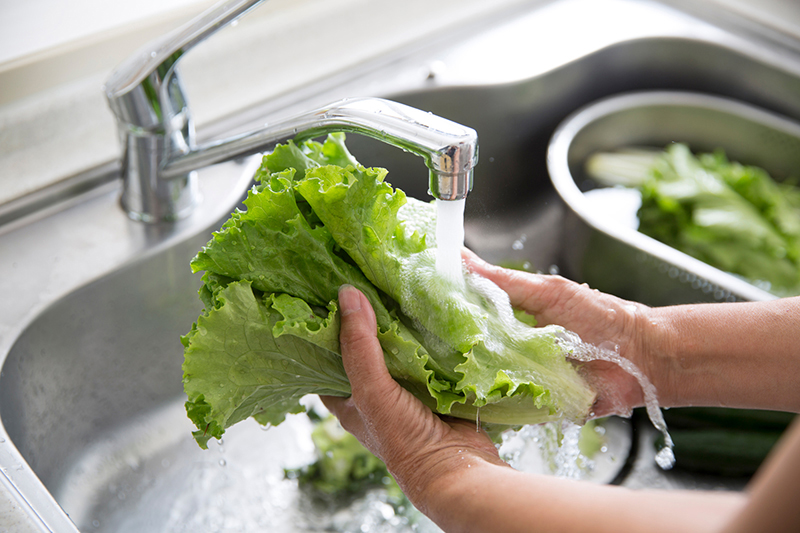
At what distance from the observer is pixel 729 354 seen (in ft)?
3.12

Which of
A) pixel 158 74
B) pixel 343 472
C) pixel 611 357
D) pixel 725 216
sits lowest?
pixel 343 472

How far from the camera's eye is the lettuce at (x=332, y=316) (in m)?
0.76

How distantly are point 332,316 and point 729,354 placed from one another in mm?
567

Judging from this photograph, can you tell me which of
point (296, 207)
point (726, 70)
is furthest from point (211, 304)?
point (726, 70)

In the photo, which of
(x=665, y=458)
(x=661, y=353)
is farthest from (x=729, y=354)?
(x=665, y=458)

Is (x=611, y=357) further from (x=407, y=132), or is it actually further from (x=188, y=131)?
(x=188, y=131)

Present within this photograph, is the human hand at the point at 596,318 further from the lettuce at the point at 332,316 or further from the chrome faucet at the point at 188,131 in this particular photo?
the chrome faucet at the point at 188,131

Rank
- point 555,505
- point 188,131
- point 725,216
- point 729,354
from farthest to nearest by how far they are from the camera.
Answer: point 725,216
point 188,131
point 729,354
point 555,505

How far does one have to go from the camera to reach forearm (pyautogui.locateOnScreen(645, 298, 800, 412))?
92cm

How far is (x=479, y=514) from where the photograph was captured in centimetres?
67

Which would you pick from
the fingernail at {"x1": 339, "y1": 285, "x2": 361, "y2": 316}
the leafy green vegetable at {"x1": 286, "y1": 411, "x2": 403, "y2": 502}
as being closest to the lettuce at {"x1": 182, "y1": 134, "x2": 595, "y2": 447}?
the fingernail at {"x1": 339, "y1": 285, "x2": 361, "y2": 316}

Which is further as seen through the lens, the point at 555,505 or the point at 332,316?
the point at 332,316

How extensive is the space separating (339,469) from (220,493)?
0.70ft

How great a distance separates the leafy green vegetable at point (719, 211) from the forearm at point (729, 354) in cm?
62
